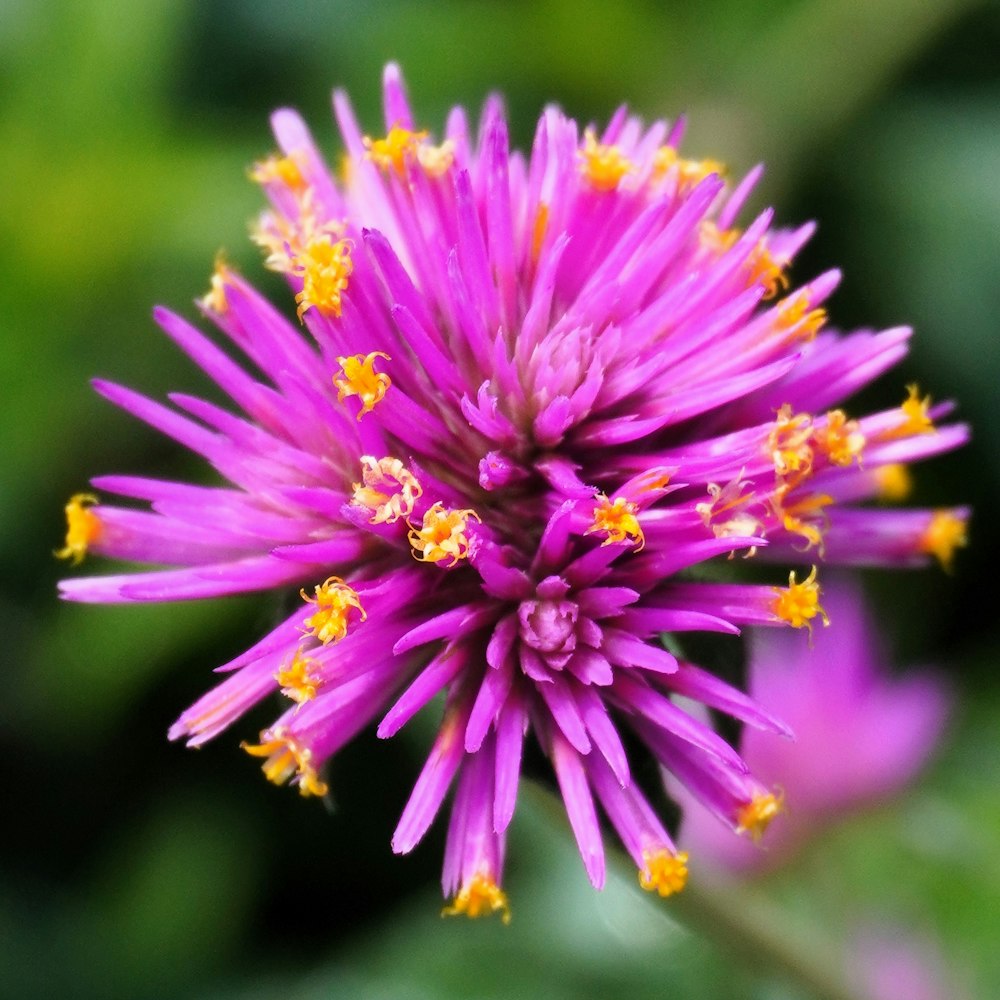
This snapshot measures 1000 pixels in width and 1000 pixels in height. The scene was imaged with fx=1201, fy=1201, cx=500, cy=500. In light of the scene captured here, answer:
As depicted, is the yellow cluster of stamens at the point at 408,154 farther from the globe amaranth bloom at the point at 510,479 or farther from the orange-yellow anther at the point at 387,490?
the orange-yellow anther at the point at 387,490

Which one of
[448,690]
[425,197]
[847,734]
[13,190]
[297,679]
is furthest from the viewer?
[13,190]

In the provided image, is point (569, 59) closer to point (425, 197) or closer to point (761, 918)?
point (425, 197)

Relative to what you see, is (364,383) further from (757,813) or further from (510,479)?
(757,813)

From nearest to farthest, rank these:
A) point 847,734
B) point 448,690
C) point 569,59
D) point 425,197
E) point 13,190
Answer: point 448,690 < point 425,197 < point 847,734 < point 13,190 < point 569,59

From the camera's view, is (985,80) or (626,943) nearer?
(626,943)

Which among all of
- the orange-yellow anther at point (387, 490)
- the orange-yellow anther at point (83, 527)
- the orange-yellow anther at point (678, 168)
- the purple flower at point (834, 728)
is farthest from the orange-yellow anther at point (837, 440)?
the purple flower at point (834, 728)

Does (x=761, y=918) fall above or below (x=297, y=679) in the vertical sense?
below

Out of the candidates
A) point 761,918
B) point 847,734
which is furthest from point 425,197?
point 847,734
